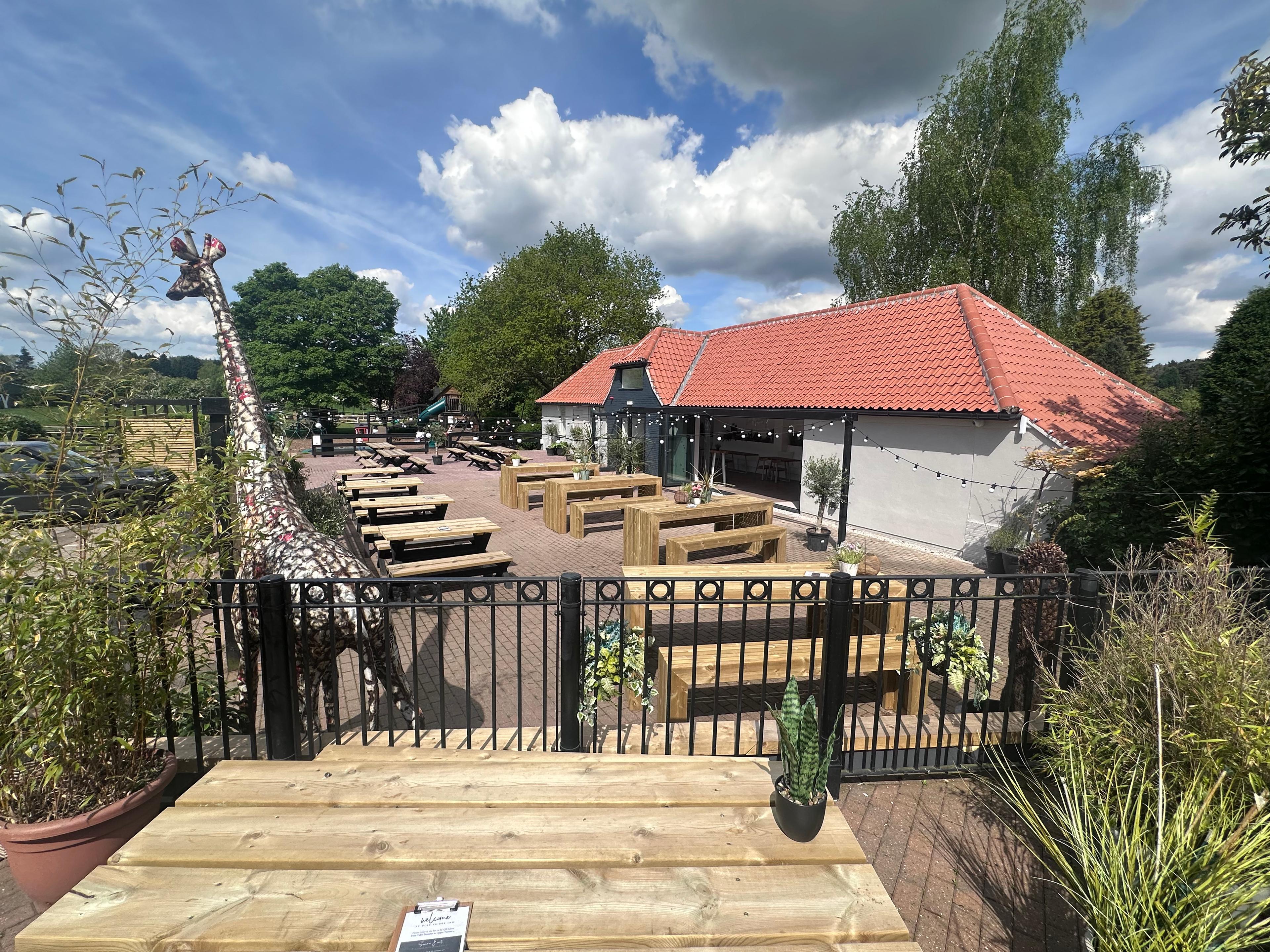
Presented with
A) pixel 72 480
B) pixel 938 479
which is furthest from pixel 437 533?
pixel 938 479

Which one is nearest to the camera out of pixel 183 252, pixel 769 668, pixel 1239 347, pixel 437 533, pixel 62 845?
pixel 62 845

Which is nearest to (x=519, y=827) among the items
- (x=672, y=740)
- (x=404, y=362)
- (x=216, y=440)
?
(x=672, y=740)

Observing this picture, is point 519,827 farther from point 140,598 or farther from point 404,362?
point 404,362

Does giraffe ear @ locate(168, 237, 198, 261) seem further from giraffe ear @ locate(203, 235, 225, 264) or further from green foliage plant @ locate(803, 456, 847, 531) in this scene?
green foliage plant @ locate(803, 456, 847, 531)

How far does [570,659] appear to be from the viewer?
2.80 metres

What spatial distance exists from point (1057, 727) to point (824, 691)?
1.32 m

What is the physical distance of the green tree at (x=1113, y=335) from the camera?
26406mm

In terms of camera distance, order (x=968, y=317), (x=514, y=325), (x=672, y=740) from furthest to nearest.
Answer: (x=514, y=325) < (x=968, y=317) < (x=672, y=740)

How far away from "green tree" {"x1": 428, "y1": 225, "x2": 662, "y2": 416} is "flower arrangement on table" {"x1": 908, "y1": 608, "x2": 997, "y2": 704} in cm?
2660

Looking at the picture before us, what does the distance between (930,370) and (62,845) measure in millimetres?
11826

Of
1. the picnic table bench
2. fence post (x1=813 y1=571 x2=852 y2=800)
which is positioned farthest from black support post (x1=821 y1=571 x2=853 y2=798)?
the picnic table bench

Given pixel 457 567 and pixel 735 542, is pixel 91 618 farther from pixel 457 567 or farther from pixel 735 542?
pixel 735 542

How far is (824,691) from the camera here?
280 centimetres

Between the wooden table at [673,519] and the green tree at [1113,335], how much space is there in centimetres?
2624
